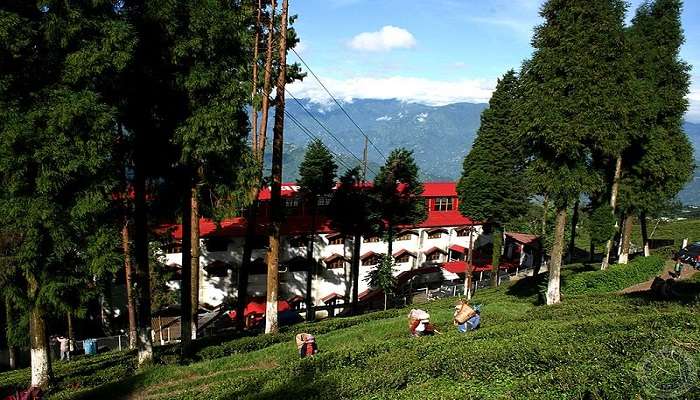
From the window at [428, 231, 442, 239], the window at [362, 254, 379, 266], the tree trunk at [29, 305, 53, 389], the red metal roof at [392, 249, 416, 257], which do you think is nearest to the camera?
the tree trunk at [29, 305, 53, 389]

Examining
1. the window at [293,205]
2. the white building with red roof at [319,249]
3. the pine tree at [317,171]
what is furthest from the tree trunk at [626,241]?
the window at [293,205]

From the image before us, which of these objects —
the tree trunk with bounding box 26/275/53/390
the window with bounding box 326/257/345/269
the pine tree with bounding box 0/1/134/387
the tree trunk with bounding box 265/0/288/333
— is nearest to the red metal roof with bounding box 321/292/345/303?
the window with bounding box 326/257/345/269

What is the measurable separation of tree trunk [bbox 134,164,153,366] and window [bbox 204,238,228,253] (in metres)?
21.5

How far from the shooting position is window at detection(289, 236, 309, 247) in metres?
40.7

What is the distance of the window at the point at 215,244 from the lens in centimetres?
3775

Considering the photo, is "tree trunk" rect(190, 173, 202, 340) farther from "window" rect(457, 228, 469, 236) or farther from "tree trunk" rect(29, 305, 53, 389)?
"window" rect(457, 228, 469, 236)

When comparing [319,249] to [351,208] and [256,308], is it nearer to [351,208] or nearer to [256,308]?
[351,208]

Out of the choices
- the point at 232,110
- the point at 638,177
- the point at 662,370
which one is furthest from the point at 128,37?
the point at 638,177

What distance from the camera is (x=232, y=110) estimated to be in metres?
14.6

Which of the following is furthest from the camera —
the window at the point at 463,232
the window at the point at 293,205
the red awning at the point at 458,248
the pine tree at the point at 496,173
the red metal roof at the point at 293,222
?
the window at the point at 463,232

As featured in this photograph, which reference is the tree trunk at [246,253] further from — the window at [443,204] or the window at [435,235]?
the window at [443,204]

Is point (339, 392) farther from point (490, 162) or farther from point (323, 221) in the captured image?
point (323, 221)

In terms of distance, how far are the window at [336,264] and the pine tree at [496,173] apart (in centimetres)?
1216

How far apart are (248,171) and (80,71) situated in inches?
234
